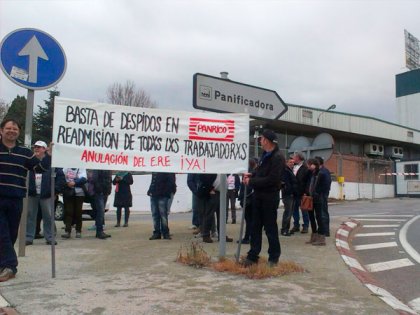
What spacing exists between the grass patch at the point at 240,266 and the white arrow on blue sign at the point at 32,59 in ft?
10.1

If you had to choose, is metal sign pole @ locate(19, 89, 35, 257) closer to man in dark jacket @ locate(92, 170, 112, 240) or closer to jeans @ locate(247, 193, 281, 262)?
man in dark jacket @ locate(92, 170, 112, 240)

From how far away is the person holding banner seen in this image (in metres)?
5.49

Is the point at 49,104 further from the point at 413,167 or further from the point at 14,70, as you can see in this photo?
the point at 14,70

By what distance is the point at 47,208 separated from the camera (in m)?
8.67

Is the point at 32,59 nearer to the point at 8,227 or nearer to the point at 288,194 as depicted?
the point at 8,227

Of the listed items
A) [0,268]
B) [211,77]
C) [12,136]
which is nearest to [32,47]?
[12,136]

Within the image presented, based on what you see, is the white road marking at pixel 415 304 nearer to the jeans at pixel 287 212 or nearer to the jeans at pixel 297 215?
the jeans at pixel 287 212

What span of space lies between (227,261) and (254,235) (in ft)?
1.71

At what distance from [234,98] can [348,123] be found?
32357 millimetres

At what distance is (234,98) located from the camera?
7.12 meters

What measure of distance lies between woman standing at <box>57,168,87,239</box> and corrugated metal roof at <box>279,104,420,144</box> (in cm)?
2327

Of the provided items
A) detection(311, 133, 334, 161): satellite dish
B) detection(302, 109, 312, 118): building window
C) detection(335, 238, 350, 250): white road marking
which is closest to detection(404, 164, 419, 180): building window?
detection(302, 109, 312, 118): building window

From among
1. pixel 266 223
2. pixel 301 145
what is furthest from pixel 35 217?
pixel 301 145

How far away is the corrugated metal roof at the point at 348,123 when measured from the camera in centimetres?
3350
